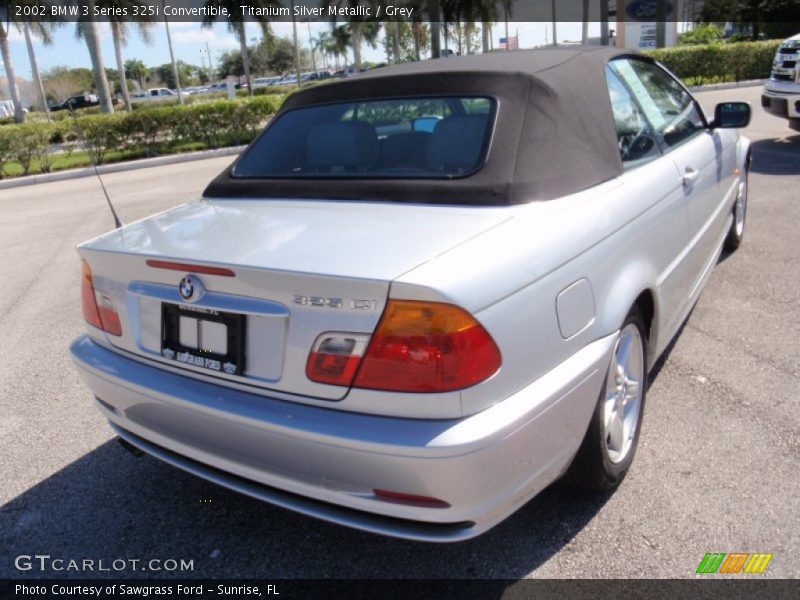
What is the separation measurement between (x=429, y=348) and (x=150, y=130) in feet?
54.7

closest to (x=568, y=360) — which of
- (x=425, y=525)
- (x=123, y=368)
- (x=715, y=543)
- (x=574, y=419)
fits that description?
(x=574, y=419)

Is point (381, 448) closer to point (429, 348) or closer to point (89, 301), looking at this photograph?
point (429, 348)

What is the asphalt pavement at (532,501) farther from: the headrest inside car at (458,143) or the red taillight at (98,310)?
the headrest inside car at (458,143)

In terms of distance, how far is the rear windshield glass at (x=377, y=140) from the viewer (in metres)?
2.71

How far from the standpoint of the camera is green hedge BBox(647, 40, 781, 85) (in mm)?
21062

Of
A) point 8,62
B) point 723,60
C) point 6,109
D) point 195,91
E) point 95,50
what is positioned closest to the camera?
point 723,60

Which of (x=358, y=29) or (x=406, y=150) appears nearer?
(x=406, y=150)

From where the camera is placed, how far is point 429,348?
6.24 feet

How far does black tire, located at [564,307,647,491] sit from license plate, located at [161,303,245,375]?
1.22 m

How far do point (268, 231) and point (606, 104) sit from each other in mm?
1599

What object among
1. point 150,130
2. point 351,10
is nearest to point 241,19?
point 351,10

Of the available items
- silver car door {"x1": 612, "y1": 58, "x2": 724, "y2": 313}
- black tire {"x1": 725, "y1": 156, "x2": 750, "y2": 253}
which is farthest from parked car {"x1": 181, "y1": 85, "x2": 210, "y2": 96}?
silver car door {"x1": 612, "y1": 58, "x2": 724, "y2": 313}

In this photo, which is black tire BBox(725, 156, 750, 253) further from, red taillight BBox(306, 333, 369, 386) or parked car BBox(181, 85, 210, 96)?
parked car BBox(181, 85, 210, 96)

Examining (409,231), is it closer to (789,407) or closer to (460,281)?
(460,281)
